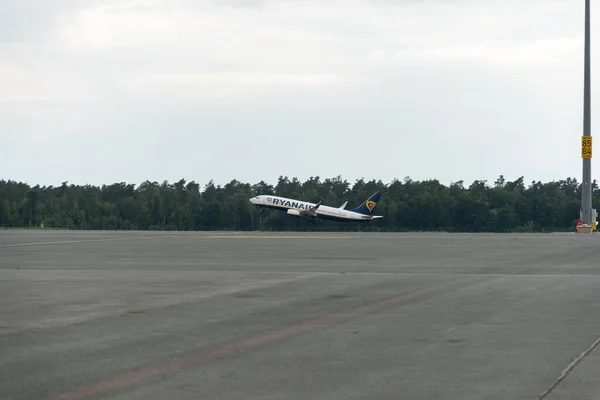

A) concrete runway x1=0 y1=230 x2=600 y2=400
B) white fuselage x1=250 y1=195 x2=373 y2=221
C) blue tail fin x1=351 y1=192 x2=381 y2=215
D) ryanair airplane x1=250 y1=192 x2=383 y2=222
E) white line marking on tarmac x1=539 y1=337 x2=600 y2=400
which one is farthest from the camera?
blue tail fin x1=351 y1=192 x2=381 y2=215

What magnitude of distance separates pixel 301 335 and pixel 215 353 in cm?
184

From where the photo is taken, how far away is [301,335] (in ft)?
40.4

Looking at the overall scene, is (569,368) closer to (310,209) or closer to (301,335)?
(301,335)

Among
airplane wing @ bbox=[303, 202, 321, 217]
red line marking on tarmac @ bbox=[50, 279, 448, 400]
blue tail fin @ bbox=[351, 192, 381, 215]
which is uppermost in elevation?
blue tail fin @ bbox=[351, 192, 381, 215]

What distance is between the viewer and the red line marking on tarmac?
Result: 28.6 feet

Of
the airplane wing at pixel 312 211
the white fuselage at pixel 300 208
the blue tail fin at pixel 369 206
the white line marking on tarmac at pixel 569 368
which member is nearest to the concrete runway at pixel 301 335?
the white line marking on tarmac at pixel 569 368

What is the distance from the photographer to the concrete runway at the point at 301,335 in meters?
8.90

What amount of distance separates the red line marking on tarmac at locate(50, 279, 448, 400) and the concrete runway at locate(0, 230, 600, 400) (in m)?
0.03

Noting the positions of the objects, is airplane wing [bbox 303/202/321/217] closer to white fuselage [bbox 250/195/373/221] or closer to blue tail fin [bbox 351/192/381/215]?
white fuselage [bbox 250/195/373/221]

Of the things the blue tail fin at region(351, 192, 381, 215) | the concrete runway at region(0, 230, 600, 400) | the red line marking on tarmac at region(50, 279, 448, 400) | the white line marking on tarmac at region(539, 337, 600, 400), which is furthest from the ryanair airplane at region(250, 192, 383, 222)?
the white line marking on tarmac at region(539, 337, 600, 400)

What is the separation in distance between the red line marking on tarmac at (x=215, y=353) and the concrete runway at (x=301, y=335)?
0.03 m

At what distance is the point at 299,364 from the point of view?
10055 mm

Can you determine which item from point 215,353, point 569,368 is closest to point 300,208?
point 215,353

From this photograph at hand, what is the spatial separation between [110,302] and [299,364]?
7621 millimetres
